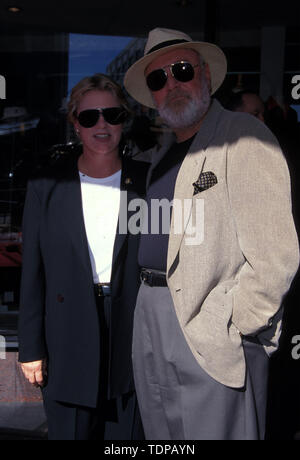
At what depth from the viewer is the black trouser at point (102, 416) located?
226cm

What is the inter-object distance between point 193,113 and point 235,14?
3127 mm

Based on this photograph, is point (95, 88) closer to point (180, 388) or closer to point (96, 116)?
point (96, 116)

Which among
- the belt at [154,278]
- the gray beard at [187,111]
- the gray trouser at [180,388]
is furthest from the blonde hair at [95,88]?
the gray trouser at [180,388]

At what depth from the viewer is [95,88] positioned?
2.32 m

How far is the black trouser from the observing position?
7.42 ft

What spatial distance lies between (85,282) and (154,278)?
0.35 metres

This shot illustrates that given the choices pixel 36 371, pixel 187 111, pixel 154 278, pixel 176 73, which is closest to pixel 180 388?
pixel 154 278

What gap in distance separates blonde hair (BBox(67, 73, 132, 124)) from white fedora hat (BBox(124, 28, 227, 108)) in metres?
0.20

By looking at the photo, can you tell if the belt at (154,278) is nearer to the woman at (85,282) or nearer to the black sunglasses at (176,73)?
the woman at (85,282)

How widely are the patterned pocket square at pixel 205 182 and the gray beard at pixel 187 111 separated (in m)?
0.40

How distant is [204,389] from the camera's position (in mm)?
1837

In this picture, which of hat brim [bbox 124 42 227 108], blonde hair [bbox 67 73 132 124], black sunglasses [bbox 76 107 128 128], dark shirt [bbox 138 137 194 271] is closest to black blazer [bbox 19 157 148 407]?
dark shirt [bbox 138 137 194 271]

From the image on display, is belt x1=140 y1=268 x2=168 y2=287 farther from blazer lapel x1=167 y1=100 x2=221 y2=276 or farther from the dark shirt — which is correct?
blazer lapel x1=167 y1=100 x2=221 y2=276
